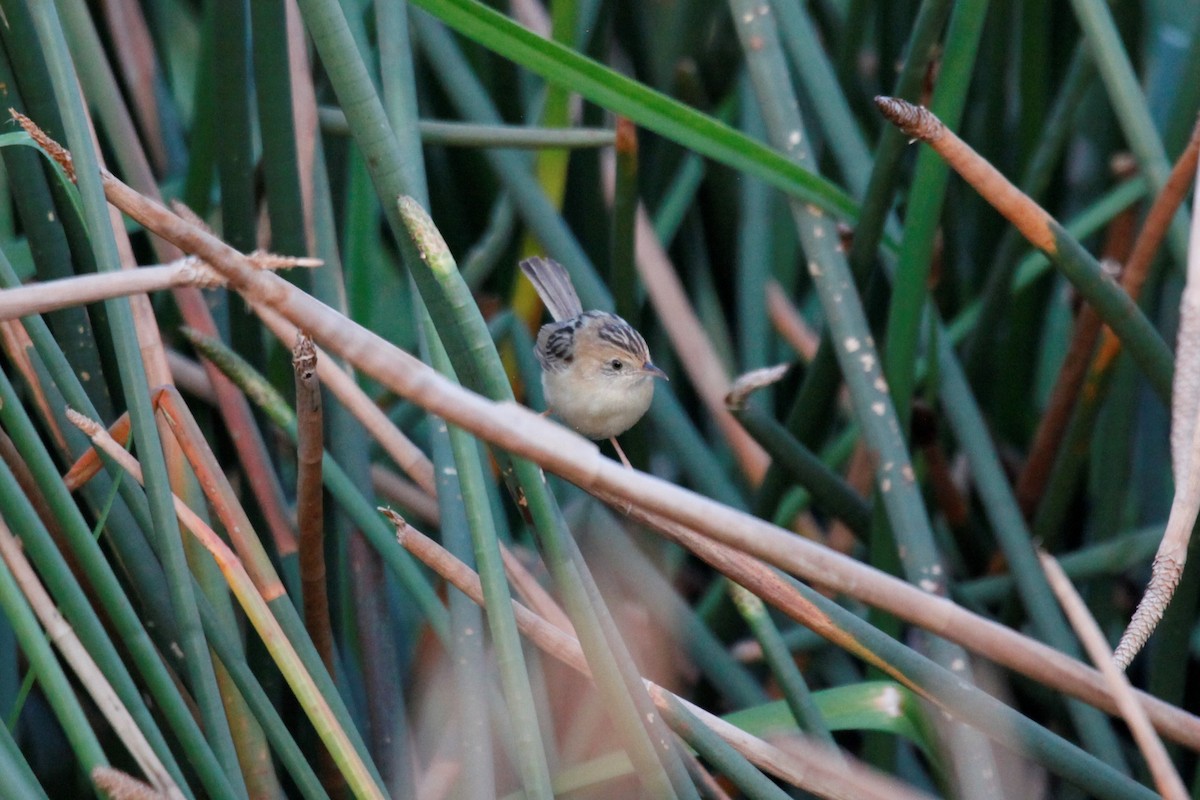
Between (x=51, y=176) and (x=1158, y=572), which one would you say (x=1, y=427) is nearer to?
(x=51, y=176)

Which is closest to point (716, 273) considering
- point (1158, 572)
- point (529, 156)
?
point (529, 156)

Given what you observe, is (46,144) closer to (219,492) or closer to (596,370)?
(219,492)

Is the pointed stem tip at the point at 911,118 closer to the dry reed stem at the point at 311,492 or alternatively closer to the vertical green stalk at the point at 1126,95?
the vertical green stalk at the point at 1126,95

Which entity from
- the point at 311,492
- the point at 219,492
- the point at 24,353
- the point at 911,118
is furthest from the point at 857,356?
the point at 24,353

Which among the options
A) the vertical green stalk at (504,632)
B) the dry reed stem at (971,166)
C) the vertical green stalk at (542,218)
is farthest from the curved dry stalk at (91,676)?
the vertical green stalk at (542,218)

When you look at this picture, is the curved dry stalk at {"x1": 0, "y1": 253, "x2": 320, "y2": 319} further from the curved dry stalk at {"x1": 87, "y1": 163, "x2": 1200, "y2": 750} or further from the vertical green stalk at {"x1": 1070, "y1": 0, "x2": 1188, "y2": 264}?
the vertical green stalk at {"x1": 1070, "y1": 0, "x2": 1188, "y2": 264}

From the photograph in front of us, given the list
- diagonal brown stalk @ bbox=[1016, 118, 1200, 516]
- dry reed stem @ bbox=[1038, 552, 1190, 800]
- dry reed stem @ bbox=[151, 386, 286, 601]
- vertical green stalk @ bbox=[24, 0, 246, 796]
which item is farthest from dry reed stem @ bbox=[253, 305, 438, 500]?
diagonal brown stalk @ bbox=[1016, 118, 1200, 516]
